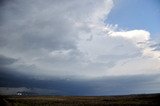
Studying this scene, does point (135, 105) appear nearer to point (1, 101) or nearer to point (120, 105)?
point (120, 105)

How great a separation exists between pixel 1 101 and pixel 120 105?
6429 centimetres

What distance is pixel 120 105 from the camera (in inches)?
3787

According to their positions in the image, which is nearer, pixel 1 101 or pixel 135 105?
pixel 1 101

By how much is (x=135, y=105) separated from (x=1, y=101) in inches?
2515

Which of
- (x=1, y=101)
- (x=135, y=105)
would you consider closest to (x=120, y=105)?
(x=135, y=105)

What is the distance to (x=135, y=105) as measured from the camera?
309 ft

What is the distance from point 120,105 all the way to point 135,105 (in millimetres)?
4776

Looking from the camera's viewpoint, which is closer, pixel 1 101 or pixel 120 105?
pixel 1 101

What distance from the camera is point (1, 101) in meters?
36.6
